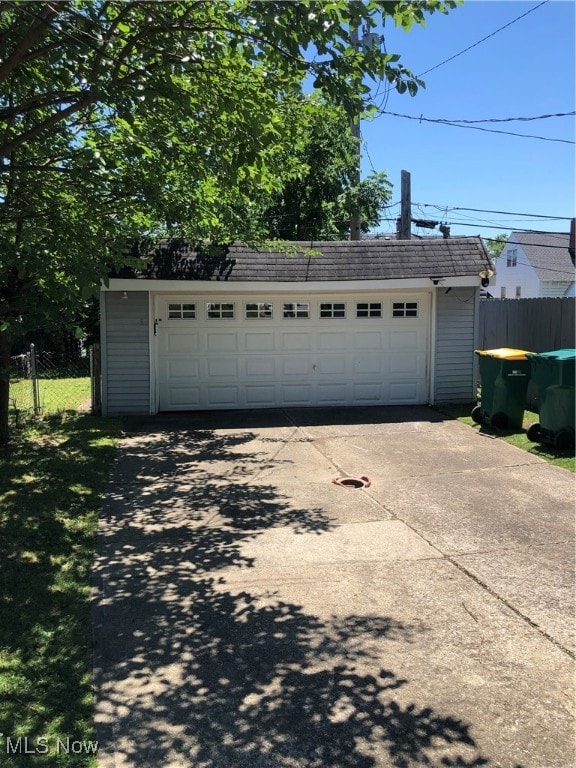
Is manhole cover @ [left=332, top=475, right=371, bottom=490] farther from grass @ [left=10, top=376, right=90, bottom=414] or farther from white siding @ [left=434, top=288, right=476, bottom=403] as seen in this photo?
grass @ [left=10, top=376, right=90, bottom=414]

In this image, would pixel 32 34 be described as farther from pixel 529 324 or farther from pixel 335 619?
pixel 529 324

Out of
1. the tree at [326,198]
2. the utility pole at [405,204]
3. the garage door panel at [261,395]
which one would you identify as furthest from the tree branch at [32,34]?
the utility pole at [405,204]

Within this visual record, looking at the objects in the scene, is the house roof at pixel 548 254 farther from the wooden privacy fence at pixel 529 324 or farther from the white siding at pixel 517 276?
the wooden privacy fence at pixel 529 324

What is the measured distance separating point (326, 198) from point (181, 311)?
10444mm

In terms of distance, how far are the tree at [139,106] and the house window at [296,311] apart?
379cm

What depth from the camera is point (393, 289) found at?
11289 millimetres

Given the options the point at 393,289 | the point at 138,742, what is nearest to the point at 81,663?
the point at 138,742

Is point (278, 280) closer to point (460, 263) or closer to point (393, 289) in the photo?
point (393, 289)

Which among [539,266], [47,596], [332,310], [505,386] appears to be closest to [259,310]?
[332,310]

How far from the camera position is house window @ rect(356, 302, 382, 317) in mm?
11664

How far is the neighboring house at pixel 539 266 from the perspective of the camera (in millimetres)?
34906

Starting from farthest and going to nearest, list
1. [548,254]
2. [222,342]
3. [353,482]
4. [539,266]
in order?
[548,254], [539,266], [222,342], [353,482]

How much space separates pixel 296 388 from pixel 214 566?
23.9 feet

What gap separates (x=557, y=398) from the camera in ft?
25.7
